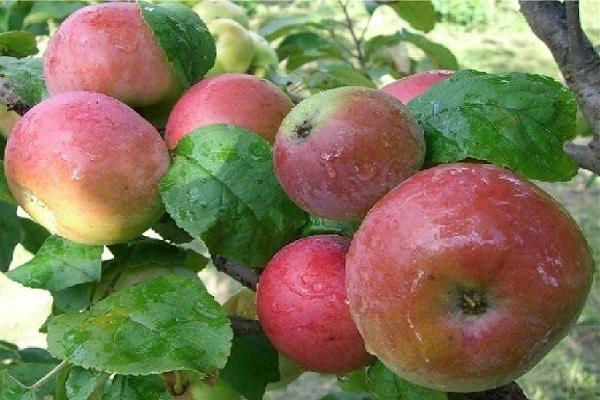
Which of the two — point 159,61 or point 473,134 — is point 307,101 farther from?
point 159,61

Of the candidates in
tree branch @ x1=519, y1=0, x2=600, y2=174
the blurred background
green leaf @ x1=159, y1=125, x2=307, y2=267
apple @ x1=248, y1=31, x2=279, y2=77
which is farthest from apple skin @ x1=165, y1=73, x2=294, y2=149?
apple @ x1=248, y1=31, x2=279, y2=77

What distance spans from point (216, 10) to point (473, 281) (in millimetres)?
1235

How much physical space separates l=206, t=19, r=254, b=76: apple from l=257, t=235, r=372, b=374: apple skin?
779 millimetres

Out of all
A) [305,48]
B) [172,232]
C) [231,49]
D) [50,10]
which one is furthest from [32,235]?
[305,48]

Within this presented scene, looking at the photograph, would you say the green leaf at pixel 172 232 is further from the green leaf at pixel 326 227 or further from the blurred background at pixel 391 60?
the blurred background at pixel 391 60

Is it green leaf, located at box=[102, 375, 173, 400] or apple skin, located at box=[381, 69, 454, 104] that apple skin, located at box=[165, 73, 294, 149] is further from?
green leaf, located at box=[102, 375, 173, 400]

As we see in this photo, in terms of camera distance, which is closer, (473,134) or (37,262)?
(473,134)

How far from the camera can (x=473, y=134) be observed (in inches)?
28.1

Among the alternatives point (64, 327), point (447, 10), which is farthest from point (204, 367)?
point (447, 10)

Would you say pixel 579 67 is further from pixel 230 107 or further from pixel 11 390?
pixel 11 390

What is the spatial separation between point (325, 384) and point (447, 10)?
364 cm

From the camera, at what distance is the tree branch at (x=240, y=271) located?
972mm

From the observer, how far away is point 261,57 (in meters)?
1.60

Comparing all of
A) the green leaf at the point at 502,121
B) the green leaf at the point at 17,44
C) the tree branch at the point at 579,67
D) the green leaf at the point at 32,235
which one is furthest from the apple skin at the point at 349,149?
the green leaf at the point at 32,235
